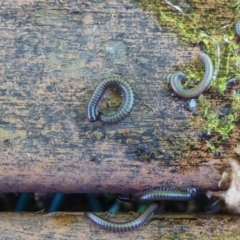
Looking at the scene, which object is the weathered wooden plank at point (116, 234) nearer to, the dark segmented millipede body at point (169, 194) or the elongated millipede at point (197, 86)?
the dark segmented millipede body at point (169, 194)

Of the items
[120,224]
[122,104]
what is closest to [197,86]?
[122,104]

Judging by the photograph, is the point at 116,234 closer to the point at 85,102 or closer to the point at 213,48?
the point at 85,102

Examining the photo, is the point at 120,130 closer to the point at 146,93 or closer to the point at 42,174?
the point at 146,93

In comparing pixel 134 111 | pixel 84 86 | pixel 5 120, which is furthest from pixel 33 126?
pixel 134 111

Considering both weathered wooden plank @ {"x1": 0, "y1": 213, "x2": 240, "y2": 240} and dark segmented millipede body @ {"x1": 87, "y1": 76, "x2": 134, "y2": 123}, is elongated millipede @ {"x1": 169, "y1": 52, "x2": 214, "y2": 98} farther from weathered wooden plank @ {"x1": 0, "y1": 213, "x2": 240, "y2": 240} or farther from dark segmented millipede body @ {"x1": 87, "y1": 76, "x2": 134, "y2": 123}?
weathered wooden plank @ {"x1": 0, "y1": 213, "x2": 240, "y2": 240}

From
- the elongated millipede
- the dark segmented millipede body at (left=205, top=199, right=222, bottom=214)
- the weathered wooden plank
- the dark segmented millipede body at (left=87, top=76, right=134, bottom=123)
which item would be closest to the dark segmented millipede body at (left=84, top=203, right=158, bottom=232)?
the weathered wooden plank

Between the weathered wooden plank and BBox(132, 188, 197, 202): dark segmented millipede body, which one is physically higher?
BBox(132, 188, 197, 202): dark segmented millipede body
